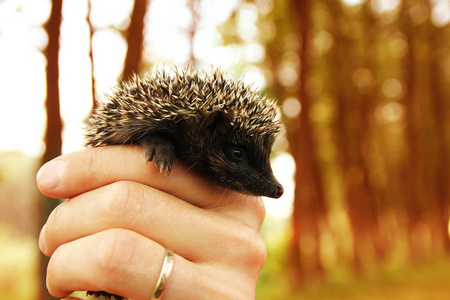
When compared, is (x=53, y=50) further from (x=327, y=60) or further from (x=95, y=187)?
(x=327, y=60)

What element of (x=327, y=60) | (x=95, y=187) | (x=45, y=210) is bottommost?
(x=45, y=210)

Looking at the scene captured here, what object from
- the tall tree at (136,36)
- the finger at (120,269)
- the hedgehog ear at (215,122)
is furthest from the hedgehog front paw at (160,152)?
the tall tree at (136,36)

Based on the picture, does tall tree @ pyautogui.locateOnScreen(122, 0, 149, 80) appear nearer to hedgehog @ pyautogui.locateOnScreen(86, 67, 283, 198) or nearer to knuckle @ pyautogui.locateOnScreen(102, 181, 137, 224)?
hedgehog @ pyautogui.locateOnScreen(86, 67, 283, 198)

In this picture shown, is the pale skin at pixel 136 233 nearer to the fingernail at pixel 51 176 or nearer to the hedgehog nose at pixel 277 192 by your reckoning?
Result: the fingernail at pixel 51 176

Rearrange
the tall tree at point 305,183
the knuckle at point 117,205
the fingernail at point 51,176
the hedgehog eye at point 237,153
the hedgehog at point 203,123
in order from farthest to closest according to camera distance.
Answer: the tall tree at point 305,183
the hedgehog eye at point 237,153
the hedgehog at point 203,123
the fingernail at point 51,176
the knuckle at point 117,205

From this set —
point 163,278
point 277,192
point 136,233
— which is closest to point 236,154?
point 277,192

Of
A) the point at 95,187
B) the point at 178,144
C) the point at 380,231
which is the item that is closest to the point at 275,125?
the point at 178,144
